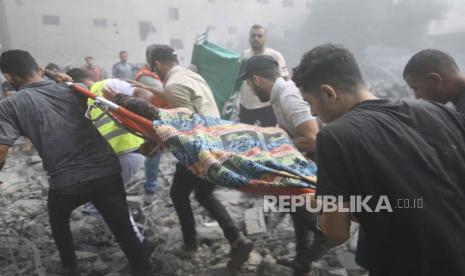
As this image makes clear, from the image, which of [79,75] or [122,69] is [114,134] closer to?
[79,75]

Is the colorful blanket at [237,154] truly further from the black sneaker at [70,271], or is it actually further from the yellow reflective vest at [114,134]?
the black sneaker at [70,271]

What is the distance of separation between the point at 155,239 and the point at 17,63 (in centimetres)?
221

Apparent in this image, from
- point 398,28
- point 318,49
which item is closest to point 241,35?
point 398,28

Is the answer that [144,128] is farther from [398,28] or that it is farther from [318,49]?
[398,28]

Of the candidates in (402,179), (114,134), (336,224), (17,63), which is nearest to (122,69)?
(114,134)

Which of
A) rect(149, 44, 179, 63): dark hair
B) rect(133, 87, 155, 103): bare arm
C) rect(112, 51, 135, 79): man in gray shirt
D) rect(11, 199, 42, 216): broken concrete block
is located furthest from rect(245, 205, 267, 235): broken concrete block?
rect(112, 51, 135, 79): man in gray shirt

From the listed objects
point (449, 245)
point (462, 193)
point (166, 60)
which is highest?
point (166, 60)

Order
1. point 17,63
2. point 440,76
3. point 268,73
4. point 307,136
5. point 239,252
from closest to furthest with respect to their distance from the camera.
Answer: point 440,76, point 307,136, point 17,63, point 268,73, point 239,252

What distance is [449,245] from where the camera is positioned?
1368 millimetres

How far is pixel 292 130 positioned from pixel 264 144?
0.32m

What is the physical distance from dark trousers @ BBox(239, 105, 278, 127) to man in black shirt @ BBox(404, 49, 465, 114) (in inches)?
96.0

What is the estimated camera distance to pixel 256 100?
485 cm

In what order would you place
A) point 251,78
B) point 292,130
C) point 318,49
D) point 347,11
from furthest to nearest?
1. point 347,11
2. point 251,78
3. point 292,130
4. point 318,49

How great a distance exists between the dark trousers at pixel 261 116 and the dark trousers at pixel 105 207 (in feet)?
7.78
